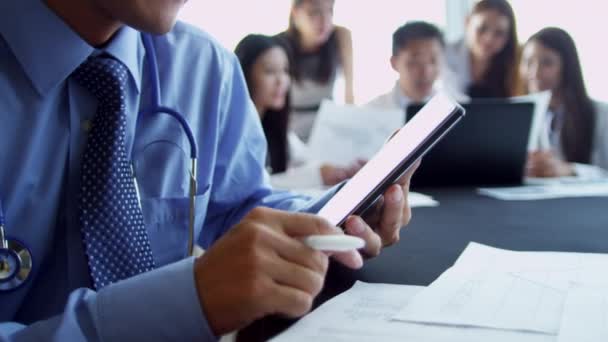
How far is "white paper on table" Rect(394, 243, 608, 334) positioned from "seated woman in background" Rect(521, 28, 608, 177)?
4.61ft

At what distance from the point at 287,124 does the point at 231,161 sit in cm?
126

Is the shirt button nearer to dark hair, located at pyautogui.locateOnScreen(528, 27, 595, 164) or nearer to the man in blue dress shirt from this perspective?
the man in blue dress shirt

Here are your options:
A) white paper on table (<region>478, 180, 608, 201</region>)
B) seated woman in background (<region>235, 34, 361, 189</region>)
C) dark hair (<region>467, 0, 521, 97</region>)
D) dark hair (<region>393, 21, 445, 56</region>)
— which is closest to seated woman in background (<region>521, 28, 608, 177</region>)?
dark hair (<region>467, 0, 521, 97</region>)

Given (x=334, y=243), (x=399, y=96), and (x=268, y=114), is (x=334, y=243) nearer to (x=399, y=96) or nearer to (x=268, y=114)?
(x=268, y=114)

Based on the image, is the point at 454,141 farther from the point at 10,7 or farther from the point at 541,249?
the point at 10,7

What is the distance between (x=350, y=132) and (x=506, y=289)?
43.7 inches

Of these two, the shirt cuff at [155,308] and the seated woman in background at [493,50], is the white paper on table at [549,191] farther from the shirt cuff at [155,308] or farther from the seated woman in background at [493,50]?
the seated woman in background at [493,50]

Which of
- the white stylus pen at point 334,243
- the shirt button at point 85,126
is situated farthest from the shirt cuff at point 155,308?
the shirt button at point 85,126

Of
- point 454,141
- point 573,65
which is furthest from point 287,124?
point 573,65

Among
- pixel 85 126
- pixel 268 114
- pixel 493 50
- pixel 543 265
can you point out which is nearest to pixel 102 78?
pixel 85 126

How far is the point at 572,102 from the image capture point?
2014mm

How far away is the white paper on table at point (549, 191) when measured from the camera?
3.95 feet

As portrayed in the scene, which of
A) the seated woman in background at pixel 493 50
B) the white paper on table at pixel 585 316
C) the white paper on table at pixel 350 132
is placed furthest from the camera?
the seated woman in background at pixel 493 50

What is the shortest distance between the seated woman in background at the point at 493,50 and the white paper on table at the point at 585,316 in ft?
6.54
